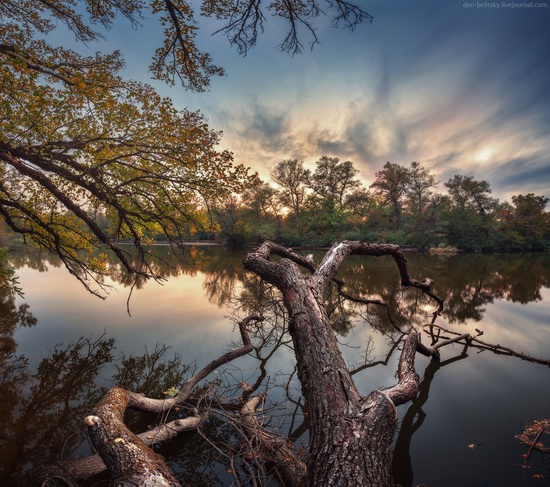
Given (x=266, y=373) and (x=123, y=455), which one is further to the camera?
(x=266, y=373)

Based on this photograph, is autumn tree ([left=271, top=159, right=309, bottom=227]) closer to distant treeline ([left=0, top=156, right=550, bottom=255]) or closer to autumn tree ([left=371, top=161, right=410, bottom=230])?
distant treeline ([left=0, top=156, right=550, bottom=255])

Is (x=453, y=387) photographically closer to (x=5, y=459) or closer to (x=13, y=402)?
(x=5, y=459)

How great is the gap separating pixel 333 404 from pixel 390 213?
1680 inches

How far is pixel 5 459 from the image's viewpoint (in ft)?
9.29

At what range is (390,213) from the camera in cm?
4041

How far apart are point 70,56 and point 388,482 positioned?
335 inches

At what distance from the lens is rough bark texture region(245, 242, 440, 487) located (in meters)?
1.65

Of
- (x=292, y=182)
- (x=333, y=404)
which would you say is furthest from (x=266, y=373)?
(x=292, y=182)

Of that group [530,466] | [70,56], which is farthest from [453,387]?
[70,56]

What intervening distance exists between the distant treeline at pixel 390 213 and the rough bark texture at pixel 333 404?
1375 inches

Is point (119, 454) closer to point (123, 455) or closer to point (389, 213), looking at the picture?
point (123, 455)

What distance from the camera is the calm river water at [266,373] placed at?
2934mm

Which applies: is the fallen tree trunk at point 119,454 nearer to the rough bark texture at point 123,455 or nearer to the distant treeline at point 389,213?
the rough bark texture at point 123,455

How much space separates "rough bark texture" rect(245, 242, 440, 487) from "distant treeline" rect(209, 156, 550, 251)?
3491cm
